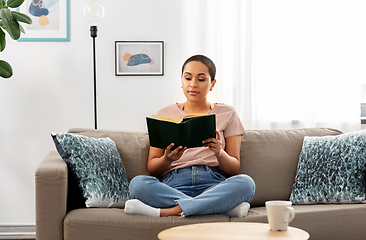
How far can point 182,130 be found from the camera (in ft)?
5.78

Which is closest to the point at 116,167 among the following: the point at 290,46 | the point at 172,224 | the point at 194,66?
the point at 172,224

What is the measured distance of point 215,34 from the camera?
116 inches

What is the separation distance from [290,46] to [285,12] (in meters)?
0.25

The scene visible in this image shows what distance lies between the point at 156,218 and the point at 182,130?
41 cm

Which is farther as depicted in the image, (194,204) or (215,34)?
(215,34)

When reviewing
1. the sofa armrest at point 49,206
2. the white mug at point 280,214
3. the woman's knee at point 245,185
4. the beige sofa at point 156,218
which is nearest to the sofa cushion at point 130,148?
the beige sofa at point 156,218

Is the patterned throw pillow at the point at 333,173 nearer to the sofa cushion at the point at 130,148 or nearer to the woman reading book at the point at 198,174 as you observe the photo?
the woman reading book at the point at 198,174

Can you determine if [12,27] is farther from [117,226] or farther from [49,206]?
[117,226]

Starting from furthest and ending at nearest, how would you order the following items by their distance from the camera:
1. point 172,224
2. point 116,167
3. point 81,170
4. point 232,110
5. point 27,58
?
point 27,58 < point 232,110 < point 116,167 < point 81,170 < point 172,224

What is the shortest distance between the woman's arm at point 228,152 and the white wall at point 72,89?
0.85 m

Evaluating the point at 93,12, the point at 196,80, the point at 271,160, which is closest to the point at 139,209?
the point at 196,80

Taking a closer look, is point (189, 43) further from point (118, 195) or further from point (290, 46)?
point (118, 195)

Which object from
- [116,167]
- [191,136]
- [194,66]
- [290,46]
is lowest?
[116,167]

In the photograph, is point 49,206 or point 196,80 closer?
point 49,206
